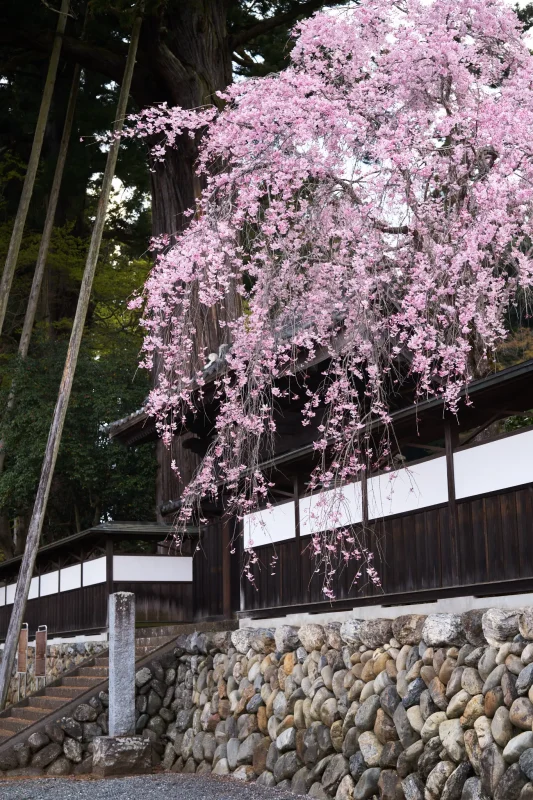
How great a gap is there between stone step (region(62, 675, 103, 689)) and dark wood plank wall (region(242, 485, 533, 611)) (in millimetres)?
4540

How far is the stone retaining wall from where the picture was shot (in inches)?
291

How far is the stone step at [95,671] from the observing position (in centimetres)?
1479

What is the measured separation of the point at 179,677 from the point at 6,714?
325cm

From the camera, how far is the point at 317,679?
→ 10.2 meters

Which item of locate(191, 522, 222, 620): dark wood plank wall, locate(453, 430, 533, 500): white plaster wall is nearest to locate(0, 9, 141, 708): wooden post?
locate(191, 522, 222, 620): dark wood plank wall

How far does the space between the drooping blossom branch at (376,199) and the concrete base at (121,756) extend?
4193 mm

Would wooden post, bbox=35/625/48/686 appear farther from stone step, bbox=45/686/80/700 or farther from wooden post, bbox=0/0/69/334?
wooden post, bbox=0/0/69/334

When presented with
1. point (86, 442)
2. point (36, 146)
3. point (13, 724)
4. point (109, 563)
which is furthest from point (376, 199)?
point (86, 442)

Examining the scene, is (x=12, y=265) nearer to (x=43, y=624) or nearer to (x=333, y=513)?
(x=43, y=624)

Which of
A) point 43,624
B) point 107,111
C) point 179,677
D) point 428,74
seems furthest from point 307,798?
point 107,111

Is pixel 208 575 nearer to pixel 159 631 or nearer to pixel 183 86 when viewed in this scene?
pixel 159 631

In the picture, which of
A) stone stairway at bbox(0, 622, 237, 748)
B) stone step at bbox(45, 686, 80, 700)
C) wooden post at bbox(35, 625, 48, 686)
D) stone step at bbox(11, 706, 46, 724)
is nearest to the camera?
stone stairway at bbox(0, 622, 237, 748)

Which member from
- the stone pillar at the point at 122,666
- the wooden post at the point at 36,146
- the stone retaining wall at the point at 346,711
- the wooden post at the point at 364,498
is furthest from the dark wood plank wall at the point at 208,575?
the wooden post at the point at 36,146

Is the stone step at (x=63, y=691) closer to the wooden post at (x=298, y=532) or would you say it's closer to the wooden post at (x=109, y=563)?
the wooden post at (x=109, y=563)
